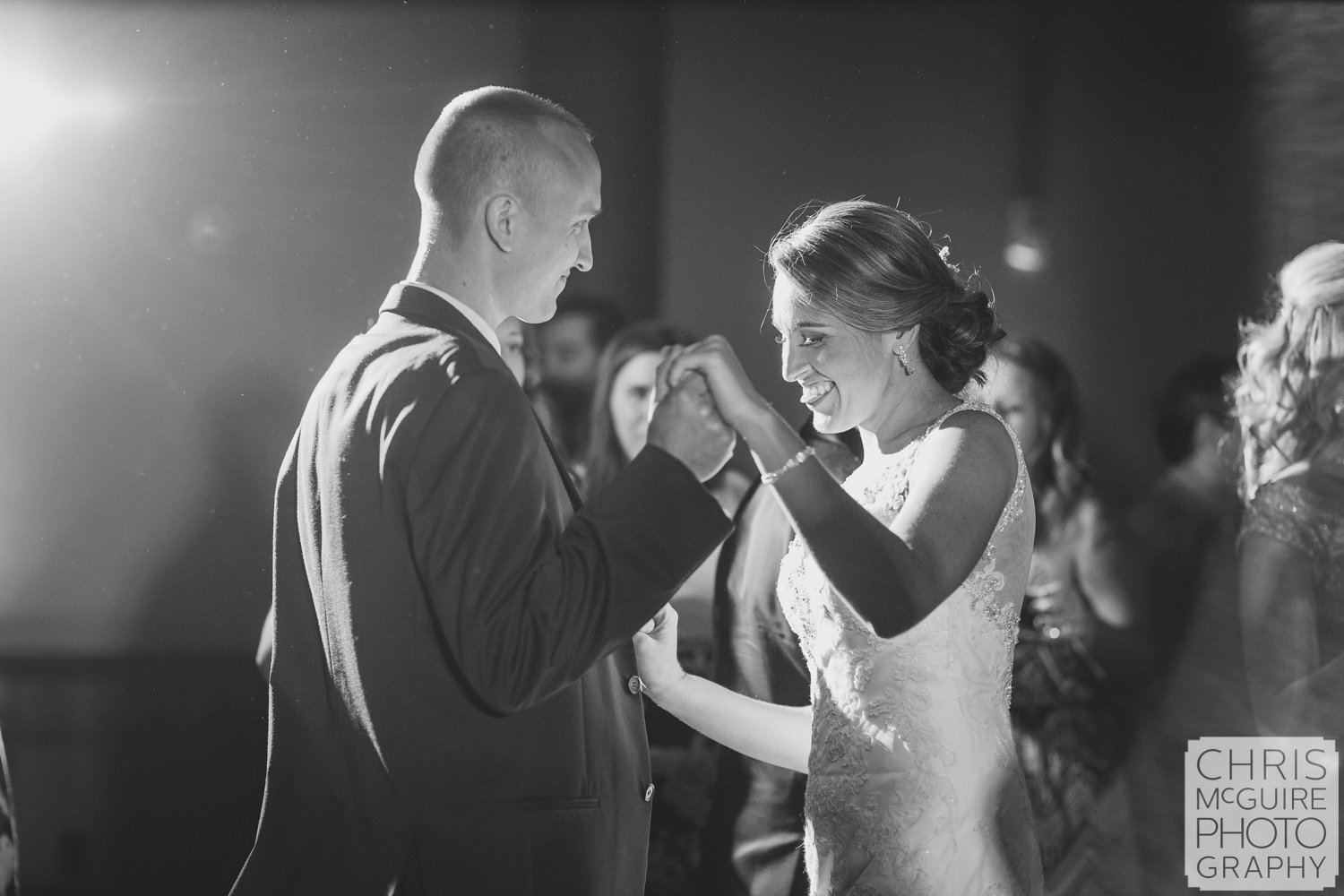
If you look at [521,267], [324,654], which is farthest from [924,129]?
[324,654]

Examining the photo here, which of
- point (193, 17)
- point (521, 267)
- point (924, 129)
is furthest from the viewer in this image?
point (924, 129)

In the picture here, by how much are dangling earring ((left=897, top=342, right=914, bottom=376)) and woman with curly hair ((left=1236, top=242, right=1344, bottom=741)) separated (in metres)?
1.29

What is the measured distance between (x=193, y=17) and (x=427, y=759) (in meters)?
1.62

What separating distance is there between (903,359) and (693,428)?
0.42m

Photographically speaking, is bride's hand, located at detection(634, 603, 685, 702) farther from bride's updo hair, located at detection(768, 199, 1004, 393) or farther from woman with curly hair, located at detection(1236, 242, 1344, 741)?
woman with curly hair, located at detection(1236, 242, 1344, 741)

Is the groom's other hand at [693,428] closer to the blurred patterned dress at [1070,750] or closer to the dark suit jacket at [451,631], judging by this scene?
the dark suit jacket at [451,631]

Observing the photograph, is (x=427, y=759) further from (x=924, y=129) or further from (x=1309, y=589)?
(x=1309, y=589)

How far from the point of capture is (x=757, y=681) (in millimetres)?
2191

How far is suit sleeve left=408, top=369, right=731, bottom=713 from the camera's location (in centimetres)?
113

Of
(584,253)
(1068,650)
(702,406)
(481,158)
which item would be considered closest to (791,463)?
(702,406)

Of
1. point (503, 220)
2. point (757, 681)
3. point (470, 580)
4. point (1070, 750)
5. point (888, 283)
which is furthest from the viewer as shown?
point (1070, 750)

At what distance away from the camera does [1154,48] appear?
238 centimetres

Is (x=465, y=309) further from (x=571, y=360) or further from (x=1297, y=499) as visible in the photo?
(x=1297, y=499)

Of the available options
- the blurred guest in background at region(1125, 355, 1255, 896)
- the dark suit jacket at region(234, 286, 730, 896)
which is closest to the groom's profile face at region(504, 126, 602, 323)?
the dark suit jacket at region(234, 286, 730, 896)
